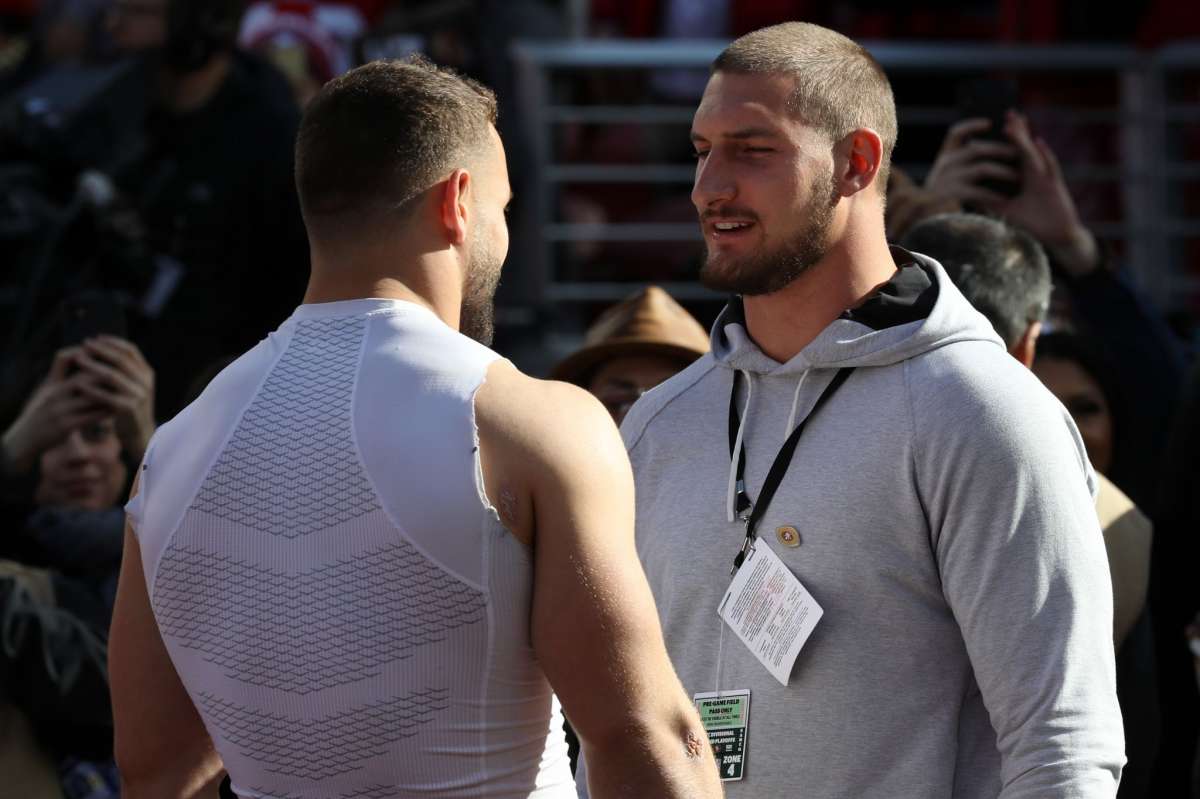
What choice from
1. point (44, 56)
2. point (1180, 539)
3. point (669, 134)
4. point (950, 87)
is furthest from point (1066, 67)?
point (44, 56)

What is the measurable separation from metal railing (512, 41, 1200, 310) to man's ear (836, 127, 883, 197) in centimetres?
363

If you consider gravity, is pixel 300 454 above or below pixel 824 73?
below

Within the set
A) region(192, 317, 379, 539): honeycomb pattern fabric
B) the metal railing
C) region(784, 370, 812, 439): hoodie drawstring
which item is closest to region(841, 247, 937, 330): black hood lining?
region(784, 370, 812, 439): hoodie drawstring

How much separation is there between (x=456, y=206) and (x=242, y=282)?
3160mm

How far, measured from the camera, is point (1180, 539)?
12.6ft

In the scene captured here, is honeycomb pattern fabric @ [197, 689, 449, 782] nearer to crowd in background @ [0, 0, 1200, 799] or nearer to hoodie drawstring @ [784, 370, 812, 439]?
hoodie drawstring @ [784, 370, 812, 439]

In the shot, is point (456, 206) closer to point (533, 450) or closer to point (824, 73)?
point (533, 450)

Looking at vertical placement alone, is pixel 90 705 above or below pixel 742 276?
below

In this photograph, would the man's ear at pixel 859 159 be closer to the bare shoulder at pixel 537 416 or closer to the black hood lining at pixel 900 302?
the black hood lining at pixel 900 302

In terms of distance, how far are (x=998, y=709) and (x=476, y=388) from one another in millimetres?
808

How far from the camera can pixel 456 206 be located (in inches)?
82.3

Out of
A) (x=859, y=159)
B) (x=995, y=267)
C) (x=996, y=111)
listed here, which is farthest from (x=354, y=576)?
(x=996, y=111)

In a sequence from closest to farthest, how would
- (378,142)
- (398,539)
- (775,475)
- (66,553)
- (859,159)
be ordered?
(398,539)
(378,142)
(775,475)
(859,159)
(66,553)

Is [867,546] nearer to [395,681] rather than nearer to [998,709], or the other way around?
[998,709]
